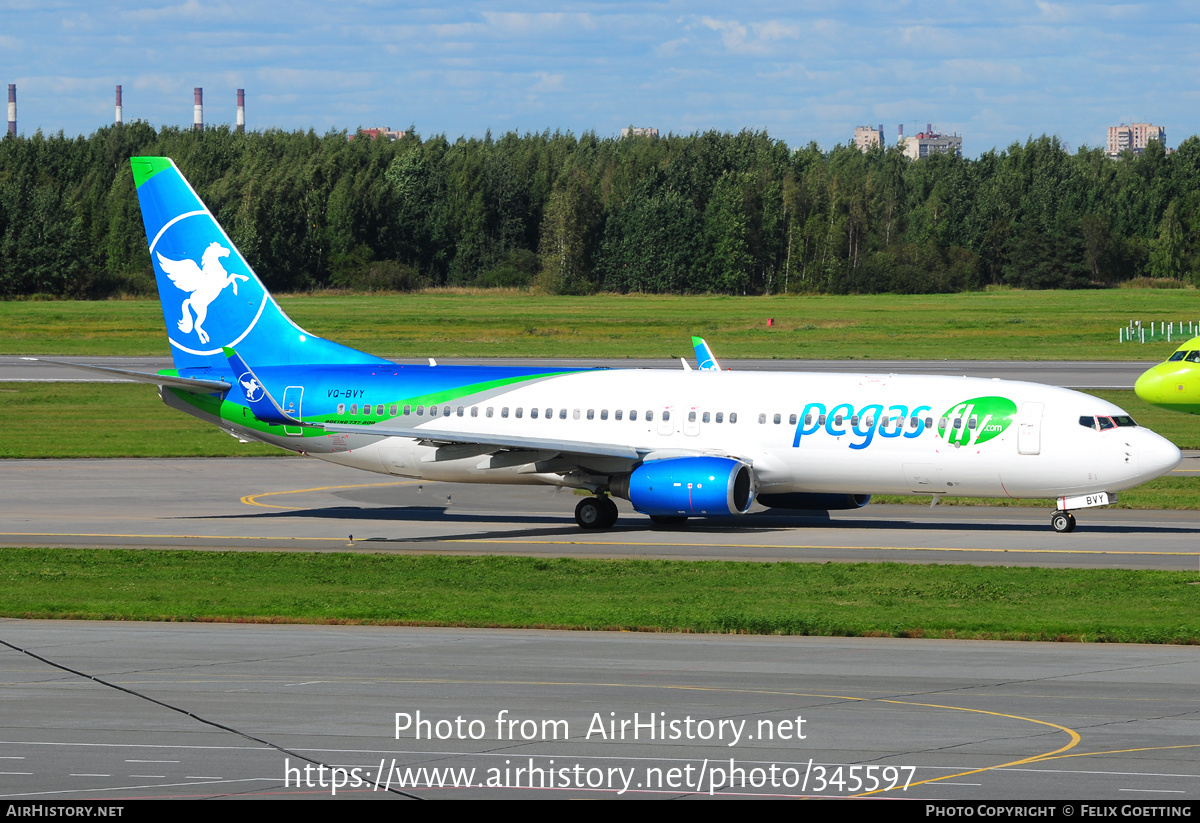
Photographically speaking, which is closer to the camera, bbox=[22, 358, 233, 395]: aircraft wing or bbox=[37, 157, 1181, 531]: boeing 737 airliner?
bbox=[37, 157, 1181, 531]: boeing 737 airliner

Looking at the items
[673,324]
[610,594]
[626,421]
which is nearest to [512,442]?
[626,421]

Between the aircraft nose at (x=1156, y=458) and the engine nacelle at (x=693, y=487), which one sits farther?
the engine nacelle at (x=693, y=487)

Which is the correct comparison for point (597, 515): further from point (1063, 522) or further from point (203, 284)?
point (203, 284)

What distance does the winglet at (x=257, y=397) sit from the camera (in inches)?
1585

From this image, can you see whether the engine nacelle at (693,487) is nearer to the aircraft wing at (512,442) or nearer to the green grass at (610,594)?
the aircraft wing at (512,442)

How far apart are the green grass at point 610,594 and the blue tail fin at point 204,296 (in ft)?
31.8

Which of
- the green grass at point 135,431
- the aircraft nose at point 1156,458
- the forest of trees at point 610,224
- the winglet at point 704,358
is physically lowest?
the green grass at point 135,431

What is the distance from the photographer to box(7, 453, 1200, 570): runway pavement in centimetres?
3381

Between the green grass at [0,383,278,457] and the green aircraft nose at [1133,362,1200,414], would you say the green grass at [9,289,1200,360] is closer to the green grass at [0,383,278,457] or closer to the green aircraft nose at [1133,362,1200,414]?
the green grass at [0,383,278,457]

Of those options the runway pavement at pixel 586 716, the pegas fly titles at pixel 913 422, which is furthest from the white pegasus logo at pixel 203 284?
the runway pavement at pixel 586 716

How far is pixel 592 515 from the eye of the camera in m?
38.3

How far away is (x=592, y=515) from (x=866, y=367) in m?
47.4

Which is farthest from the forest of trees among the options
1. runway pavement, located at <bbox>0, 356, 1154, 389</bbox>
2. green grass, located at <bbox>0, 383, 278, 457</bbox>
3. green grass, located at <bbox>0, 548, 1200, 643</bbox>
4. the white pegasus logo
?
A: green grass, located at <bbox>0, 548, 1200, 643</bbox>

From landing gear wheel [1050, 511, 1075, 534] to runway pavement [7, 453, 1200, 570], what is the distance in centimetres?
27
